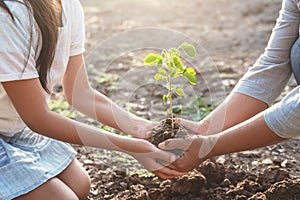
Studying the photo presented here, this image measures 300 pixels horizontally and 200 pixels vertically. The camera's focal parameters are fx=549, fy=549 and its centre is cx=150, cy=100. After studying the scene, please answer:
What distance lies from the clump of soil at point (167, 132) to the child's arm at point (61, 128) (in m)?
0.09

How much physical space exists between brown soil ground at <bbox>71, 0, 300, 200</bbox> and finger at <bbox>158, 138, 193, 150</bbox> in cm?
20

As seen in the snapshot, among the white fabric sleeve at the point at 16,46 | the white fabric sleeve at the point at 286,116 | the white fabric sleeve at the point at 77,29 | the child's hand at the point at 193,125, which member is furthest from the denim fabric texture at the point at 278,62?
the white fabric sleeve at the point at 16,46

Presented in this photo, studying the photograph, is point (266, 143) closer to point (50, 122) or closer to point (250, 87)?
point (250, 87)

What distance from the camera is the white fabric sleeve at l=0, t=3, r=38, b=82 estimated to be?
6.07ft

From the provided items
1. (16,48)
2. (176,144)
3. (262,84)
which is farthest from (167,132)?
(16,48)

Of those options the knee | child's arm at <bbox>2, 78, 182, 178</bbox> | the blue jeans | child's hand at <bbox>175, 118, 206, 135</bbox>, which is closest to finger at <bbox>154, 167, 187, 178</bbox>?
child's arm at <bbox>2, 78, 182, 178</bbox>

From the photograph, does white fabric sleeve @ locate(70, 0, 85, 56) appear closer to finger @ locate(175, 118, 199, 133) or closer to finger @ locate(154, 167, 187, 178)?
finger @ locate(175, 118, 199, 133)

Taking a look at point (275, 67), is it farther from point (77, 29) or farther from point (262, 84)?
point (77, 29)

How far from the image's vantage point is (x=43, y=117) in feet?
6.44

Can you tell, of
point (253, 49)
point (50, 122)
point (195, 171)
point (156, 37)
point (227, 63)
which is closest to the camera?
point (50, 122)

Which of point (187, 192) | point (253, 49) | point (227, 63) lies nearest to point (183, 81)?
point (227, 63)

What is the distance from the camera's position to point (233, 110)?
2471 millimetres

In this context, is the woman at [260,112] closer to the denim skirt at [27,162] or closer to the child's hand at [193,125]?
the child's hand at [193,125]

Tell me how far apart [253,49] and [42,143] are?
272cm
